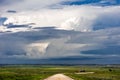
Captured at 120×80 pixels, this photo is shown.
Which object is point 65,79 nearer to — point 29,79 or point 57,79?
point 57,79

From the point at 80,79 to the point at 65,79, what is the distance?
2772cm

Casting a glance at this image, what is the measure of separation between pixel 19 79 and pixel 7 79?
774 centimetres

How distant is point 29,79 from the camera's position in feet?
611

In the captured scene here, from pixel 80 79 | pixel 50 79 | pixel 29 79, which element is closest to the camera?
pixel 50 79

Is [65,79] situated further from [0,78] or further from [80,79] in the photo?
[0,78]

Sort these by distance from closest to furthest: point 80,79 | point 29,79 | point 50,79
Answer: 1. point 50,79
2. point 80,79
3. point 29,79

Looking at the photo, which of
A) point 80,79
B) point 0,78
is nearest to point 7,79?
point 0,78

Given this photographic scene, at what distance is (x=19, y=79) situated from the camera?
→ 631 ft

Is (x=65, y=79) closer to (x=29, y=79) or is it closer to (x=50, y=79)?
(x=50, y=79)

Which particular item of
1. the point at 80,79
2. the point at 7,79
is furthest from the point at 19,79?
the point at 80,79

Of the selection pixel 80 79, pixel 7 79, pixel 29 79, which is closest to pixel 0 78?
pixel 7 79

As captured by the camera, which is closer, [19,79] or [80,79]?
[80,79]

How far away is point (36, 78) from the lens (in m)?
184

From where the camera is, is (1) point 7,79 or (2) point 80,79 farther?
(1) point 7,79
